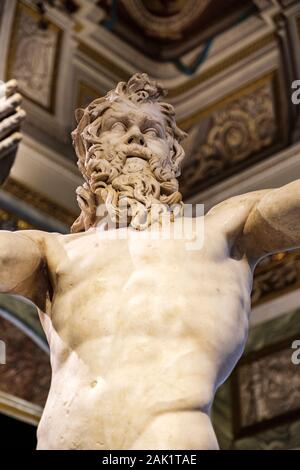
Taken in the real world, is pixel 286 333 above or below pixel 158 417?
below

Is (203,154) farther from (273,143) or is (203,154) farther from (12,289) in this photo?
(12,289)

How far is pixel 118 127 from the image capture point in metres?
3.04

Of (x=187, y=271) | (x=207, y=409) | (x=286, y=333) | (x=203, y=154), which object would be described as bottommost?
(x=286, y=333)

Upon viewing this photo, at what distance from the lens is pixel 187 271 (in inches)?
99.3

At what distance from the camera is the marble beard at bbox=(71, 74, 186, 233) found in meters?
2.80

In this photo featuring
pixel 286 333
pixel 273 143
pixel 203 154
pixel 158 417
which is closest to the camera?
pixel 158 417

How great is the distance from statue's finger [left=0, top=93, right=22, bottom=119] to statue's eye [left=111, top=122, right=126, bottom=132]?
142 centimetres

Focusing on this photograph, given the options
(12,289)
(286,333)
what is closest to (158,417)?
(12,289)

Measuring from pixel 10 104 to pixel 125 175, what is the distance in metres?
1.91

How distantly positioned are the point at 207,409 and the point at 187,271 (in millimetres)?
433

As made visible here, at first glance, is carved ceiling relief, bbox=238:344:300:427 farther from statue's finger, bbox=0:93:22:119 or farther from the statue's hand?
statue's finger, bbox=0:93:22:119

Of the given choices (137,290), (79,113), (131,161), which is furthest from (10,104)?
(137,290)

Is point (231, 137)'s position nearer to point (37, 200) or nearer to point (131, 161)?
point (37, 200)

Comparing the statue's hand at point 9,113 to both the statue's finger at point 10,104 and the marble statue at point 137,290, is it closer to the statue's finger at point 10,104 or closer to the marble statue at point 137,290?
the statue's finger at point 10,104
